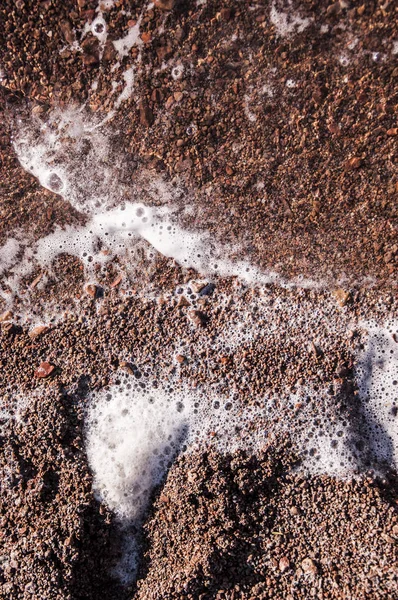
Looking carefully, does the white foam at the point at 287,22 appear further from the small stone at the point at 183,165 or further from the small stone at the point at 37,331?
the small stone at the point at 37,331

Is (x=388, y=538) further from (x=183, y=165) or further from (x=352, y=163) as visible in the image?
(x=183, y=165)

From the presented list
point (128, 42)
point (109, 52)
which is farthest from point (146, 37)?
point (109, 52)

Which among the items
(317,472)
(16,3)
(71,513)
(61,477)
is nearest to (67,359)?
(61,477)

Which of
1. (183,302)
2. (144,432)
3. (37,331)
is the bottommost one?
(144,432)

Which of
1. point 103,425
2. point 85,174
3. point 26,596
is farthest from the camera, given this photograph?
point 85,174

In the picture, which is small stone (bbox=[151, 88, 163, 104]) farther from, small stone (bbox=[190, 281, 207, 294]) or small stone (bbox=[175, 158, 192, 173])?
small stone (bbox=[190, 281, 207, 294])

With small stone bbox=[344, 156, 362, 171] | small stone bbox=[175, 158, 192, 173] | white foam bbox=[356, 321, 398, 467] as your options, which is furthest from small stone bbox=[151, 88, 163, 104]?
white foam bbox=[356, 321, 398, 467]

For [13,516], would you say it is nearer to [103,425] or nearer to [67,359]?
[103,425]
